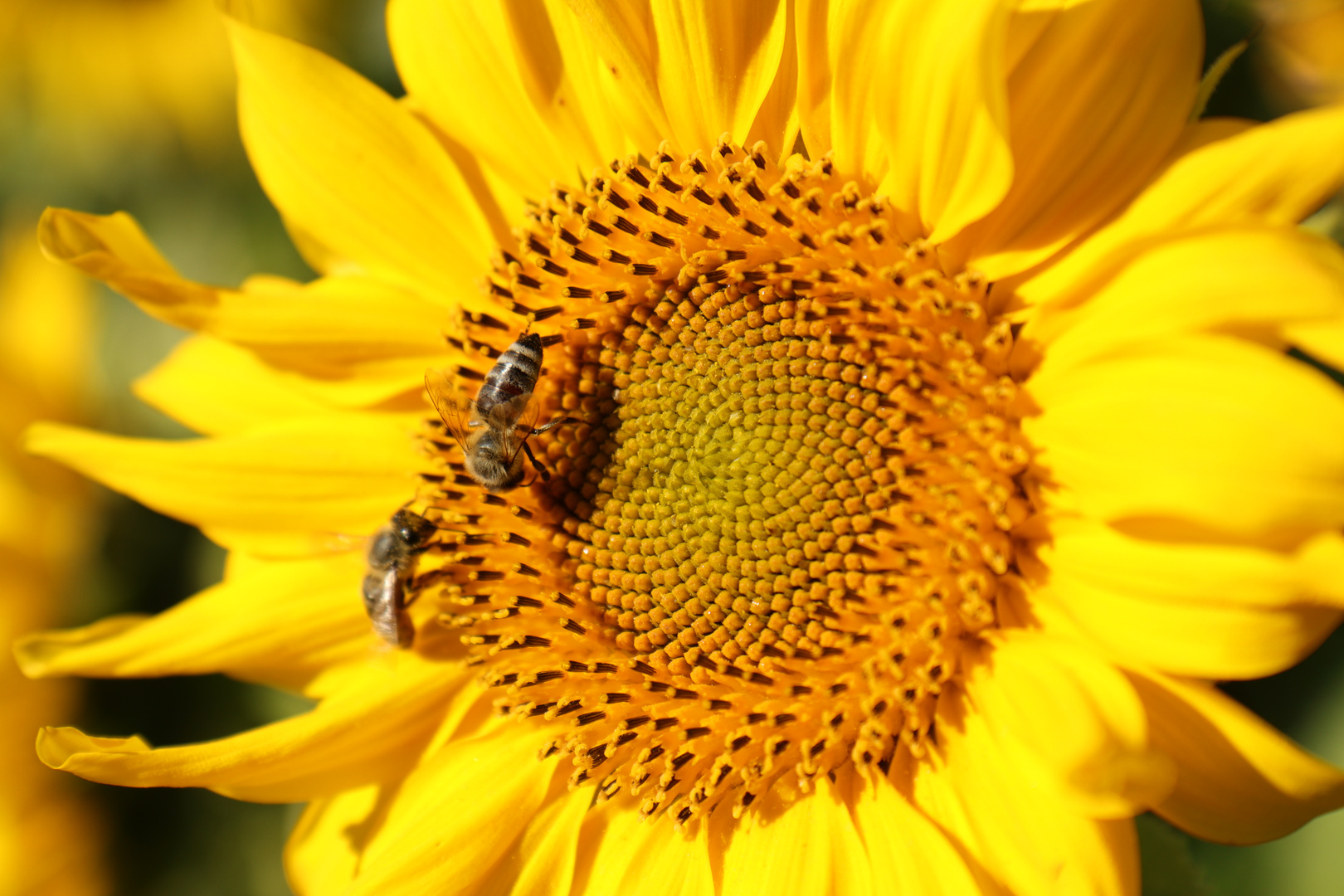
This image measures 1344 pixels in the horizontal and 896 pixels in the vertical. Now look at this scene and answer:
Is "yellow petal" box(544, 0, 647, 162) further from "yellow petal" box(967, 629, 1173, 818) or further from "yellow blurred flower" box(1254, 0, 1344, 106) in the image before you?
"yellow blurred flower" box(1254, 0, 1344, 106)

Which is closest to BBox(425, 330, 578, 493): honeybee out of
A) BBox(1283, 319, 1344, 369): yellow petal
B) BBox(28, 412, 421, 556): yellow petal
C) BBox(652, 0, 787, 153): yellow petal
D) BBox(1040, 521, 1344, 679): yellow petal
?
BBox(28, 412, 421, 556): yellow petal

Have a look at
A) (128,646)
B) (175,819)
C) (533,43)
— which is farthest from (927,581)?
(175,819)

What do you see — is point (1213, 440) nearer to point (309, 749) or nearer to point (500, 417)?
point (500, 417)

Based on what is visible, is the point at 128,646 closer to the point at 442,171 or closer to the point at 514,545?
the point at 514,545

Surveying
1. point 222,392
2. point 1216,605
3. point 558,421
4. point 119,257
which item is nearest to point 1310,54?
point 558,421

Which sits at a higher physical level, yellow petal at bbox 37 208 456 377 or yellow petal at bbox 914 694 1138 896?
yellow petal at bbox 37 208 456 377

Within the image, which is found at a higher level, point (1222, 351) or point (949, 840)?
point (1222, 351)
